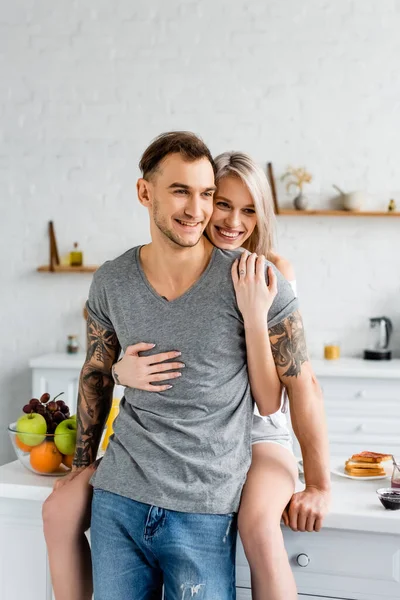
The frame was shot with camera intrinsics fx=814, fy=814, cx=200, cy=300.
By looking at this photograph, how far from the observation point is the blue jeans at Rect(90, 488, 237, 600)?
65.9 inches

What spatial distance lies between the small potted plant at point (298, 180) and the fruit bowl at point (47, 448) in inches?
106

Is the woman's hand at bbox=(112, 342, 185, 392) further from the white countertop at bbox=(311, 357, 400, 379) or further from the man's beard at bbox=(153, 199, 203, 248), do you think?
the white countertop at bbox=(311, 357, 400, 379)

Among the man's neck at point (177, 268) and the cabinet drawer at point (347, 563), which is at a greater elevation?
the man's neck at point (177, 268)

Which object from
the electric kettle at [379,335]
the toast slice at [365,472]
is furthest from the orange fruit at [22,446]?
the electric kettle at [379,335]

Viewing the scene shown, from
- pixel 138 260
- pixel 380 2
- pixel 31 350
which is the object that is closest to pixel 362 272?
pixel 380 2

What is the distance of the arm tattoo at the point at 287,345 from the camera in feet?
6.16

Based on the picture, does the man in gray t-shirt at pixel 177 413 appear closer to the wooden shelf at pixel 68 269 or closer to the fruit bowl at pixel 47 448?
the fruit bowl at pixel 47 448

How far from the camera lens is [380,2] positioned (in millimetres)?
4473

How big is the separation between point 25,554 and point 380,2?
3602mm

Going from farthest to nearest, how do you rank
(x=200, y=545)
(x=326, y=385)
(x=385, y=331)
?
(x=385, y=331), (x=326, y=385), (x=200, y=545)

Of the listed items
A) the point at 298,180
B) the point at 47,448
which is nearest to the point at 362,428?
the point at 298,180

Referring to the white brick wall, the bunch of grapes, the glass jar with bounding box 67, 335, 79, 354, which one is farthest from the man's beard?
the glass jar with bounding box 67, 335, 79, 354

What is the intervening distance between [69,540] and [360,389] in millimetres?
2430

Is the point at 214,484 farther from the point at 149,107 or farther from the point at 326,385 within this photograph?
the point at 149,107
